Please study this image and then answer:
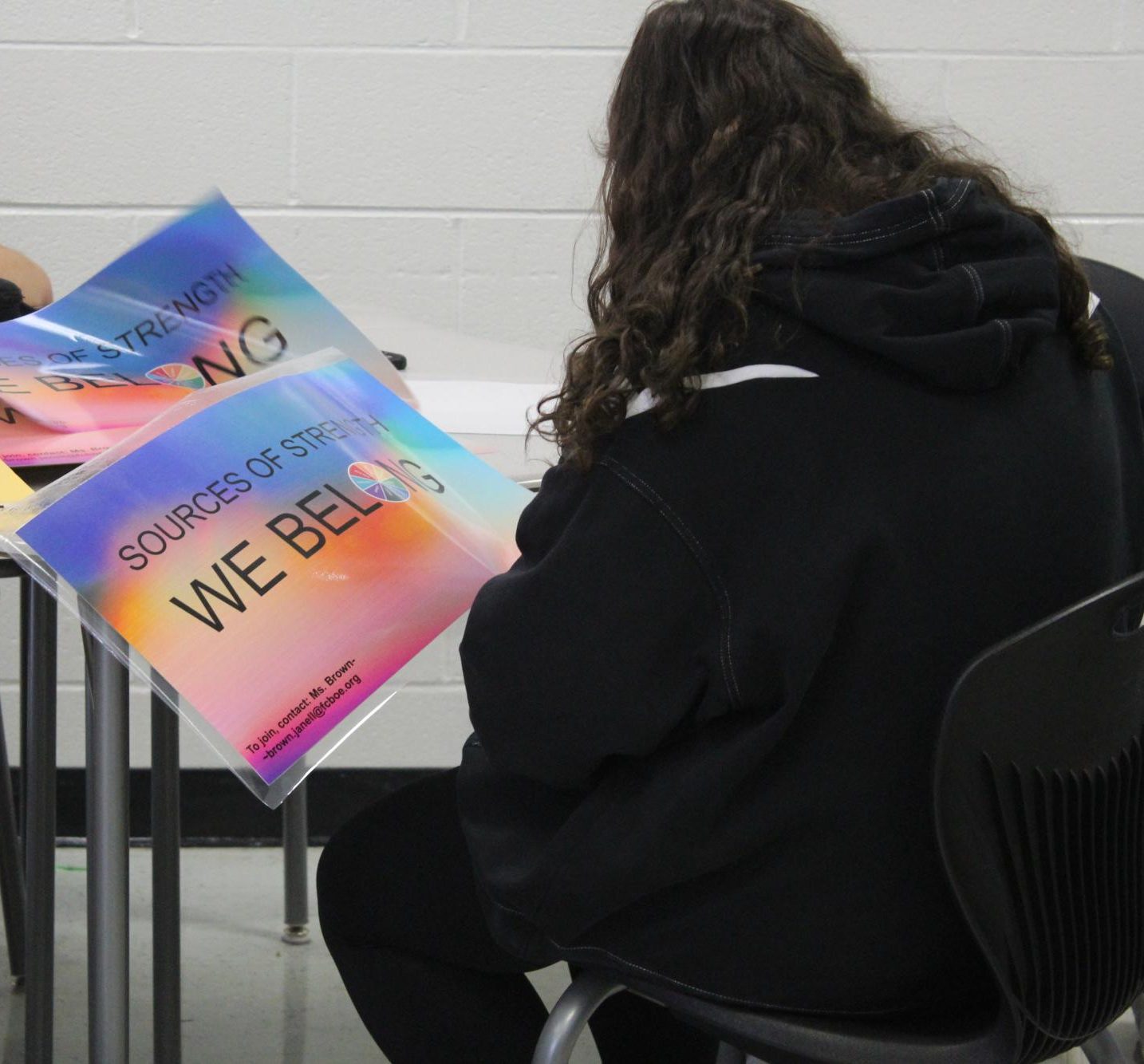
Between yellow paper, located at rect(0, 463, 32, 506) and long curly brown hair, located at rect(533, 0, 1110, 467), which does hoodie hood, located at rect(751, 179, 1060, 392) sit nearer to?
long curly brown hair, located at rect(533, 0, 1110, 467)

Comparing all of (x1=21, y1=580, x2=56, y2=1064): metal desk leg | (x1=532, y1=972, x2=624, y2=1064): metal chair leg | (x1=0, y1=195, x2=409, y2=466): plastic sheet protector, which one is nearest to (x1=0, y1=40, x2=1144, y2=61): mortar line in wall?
(x1=0, y1=195, x2=409, y2=466): plastic sheet protector

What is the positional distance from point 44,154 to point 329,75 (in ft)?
1.41

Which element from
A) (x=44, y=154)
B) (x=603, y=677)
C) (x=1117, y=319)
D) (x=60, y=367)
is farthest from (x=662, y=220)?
(x=44, y=154)

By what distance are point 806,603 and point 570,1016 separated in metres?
0.29

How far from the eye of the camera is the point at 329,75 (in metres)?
1.98

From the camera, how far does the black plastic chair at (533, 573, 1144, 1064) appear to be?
74 centimetres

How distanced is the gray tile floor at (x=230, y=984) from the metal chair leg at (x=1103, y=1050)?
2.14 feet

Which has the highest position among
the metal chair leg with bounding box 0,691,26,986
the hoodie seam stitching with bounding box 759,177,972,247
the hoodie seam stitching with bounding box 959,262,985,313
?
the hoodie seam stitching with bounding box 759,177,972,247

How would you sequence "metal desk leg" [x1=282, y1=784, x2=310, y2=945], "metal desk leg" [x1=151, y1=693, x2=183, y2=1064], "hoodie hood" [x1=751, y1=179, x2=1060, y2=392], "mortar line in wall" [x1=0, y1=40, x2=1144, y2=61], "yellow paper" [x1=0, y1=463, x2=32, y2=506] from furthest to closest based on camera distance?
"mortar line in wall" [x1=0, y1=40, x2=1144, y2=61]
"metal desk leg" [x1=282, y1=784, x2=310, y2=945]
"metal desk leg" [x1=151, y1=693, x2=183, y2=1064]
"yellow paper" [x1=0, y1=463, x2=32, y2=506]
"hoodie hood" [x1=751, y1=179, x2=1060, y2=392]

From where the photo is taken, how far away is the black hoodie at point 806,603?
28.9 inches

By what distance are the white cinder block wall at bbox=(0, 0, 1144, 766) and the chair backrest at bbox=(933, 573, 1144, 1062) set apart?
1240 mm

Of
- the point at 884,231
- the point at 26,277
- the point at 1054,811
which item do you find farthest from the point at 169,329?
the point at 1054,811

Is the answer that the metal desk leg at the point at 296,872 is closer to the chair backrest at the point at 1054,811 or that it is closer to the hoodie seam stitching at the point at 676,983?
the hoodie seam stitching at the point at 676,983

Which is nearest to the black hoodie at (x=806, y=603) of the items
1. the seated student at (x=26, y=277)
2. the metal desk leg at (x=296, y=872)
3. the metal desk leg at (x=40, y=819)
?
the metal desk leg at (x=40, y=819)
